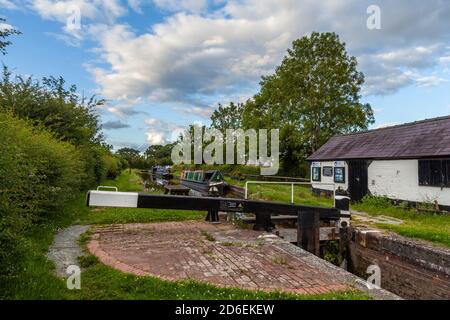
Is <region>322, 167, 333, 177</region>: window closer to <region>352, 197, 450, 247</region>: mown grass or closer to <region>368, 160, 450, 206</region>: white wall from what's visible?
<region>368, 160, 450, 206</region>: white wall

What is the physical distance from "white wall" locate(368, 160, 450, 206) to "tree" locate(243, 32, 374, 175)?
14.4 m

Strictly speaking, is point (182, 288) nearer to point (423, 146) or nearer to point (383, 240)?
point (383, 240)

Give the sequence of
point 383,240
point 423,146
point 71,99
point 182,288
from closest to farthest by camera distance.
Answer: point 182,288 → point 383,240 → point 423,146 → point 71,99

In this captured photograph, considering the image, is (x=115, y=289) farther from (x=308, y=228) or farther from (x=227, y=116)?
(x=227, y=116)

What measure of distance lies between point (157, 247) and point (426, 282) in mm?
5748

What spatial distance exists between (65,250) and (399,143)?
1430cm

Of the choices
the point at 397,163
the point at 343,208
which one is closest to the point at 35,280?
the point at 343,208

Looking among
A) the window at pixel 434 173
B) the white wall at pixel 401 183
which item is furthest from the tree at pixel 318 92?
the window at pixel 434 173

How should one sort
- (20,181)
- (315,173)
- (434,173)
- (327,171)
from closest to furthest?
1. (20,181)
2. (434,173)
3. (327,171)
4. (315,173)

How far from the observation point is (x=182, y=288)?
4.37 m

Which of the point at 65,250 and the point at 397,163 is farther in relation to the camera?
the point at 397,163

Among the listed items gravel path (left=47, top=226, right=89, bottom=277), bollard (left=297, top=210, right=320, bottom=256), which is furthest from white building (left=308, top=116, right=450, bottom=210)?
gravel path (left=47, top=226, right=89, bottom=277)

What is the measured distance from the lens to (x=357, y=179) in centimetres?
1678
